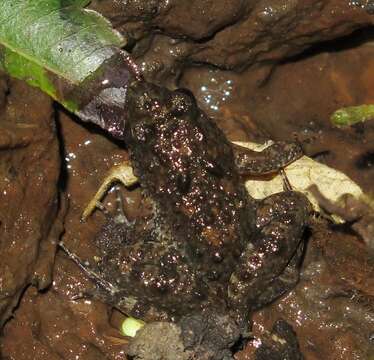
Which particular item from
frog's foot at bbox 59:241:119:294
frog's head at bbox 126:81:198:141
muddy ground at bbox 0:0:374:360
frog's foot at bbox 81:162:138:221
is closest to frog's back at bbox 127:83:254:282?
frog's head at bbox 126:81:198:141

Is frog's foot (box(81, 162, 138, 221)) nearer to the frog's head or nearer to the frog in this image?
the frog

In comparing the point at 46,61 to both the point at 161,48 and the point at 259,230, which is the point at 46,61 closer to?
the point at 161,48

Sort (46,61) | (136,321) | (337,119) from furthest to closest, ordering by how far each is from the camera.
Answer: (136,321) < (46,61) < (337,119)

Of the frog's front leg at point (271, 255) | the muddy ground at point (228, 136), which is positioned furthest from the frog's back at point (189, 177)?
the muddy ground at point (228, 136)

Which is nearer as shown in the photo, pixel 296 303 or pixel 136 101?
pixel 136 101

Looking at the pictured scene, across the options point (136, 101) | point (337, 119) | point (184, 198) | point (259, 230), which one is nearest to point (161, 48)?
point (136, 101)

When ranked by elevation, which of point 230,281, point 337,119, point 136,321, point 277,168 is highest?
point 337,119

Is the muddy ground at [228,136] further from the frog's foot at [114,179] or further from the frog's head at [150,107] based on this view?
the frog's head at [150,107]
